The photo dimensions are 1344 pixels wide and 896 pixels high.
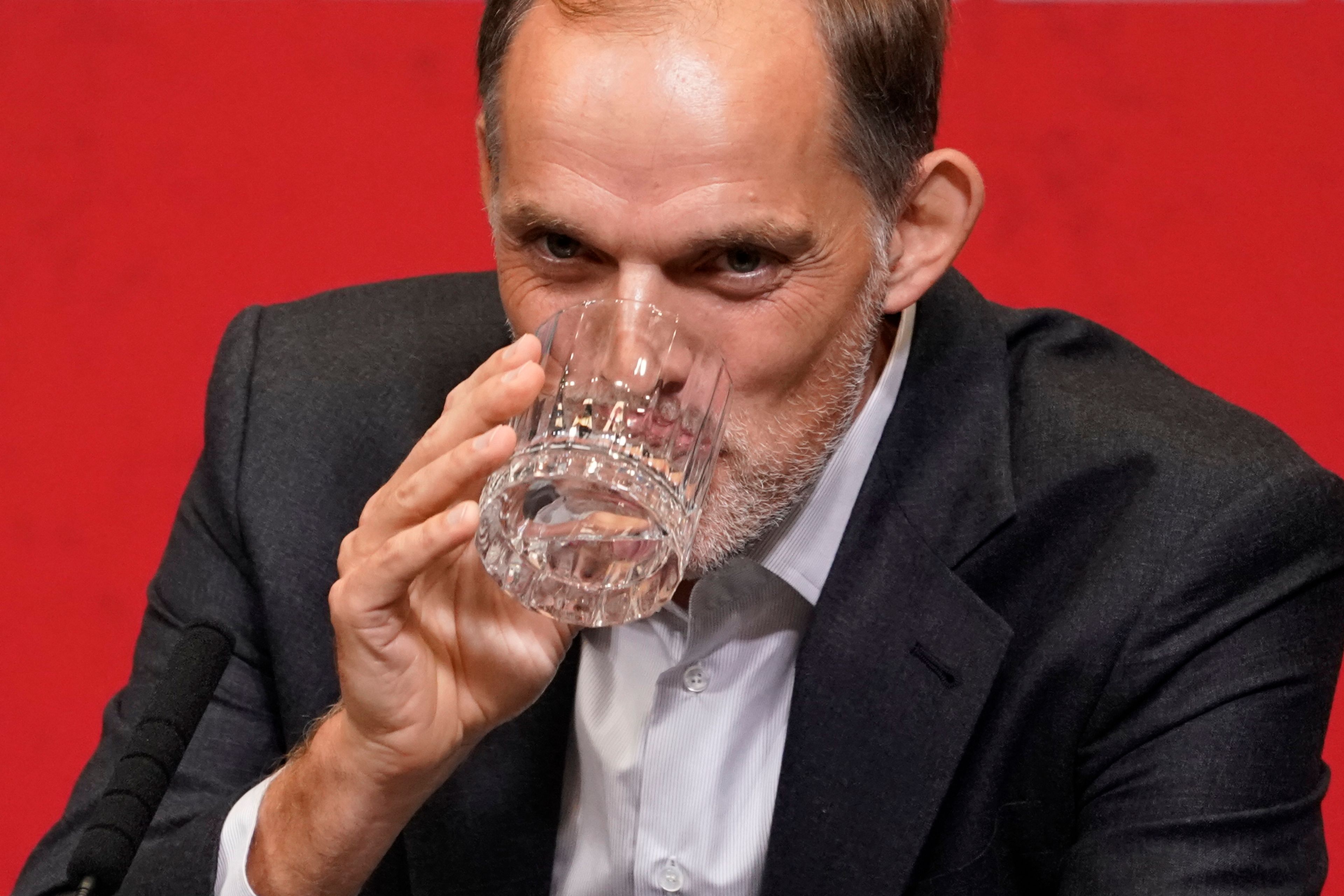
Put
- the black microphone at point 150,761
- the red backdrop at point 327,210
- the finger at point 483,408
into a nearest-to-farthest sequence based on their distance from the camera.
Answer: the black microphone at point 150,761, the finger at point 483,408, the red backdrop at point 327,210

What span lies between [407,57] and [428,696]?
228 centimetres

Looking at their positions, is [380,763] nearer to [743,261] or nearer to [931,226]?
[743,261]

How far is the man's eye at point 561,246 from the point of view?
1.62 metres

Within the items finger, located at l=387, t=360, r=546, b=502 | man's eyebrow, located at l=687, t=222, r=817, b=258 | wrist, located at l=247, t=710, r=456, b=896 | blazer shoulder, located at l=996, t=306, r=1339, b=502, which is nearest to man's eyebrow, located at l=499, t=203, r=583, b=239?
man's eyebrow, located at l=687, t=222, r=817, b=258

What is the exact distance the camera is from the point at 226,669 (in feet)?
5.98

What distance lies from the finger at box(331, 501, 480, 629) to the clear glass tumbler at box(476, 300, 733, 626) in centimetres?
4

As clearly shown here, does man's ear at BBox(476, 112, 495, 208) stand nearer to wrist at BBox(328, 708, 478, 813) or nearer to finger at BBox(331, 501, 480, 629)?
finger at BBox(331, 501, 480, 629)

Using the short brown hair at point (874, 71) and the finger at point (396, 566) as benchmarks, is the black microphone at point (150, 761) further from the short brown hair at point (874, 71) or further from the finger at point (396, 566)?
the short brown hair at point (874, 71)

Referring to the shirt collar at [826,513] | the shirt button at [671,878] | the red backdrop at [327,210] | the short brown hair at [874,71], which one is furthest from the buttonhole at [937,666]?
the red backdrop at [327,210]

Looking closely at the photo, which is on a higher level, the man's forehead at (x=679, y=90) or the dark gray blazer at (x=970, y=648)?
the man's forehead at (x=679, y=90)

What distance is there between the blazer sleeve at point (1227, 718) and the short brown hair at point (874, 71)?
50cm

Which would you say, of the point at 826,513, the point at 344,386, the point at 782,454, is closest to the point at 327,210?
the point at 344,386

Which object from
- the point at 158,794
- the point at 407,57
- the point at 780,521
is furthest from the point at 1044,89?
the point at 158,794

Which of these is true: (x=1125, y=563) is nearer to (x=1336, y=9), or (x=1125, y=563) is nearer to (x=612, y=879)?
(x=612, y=879)
